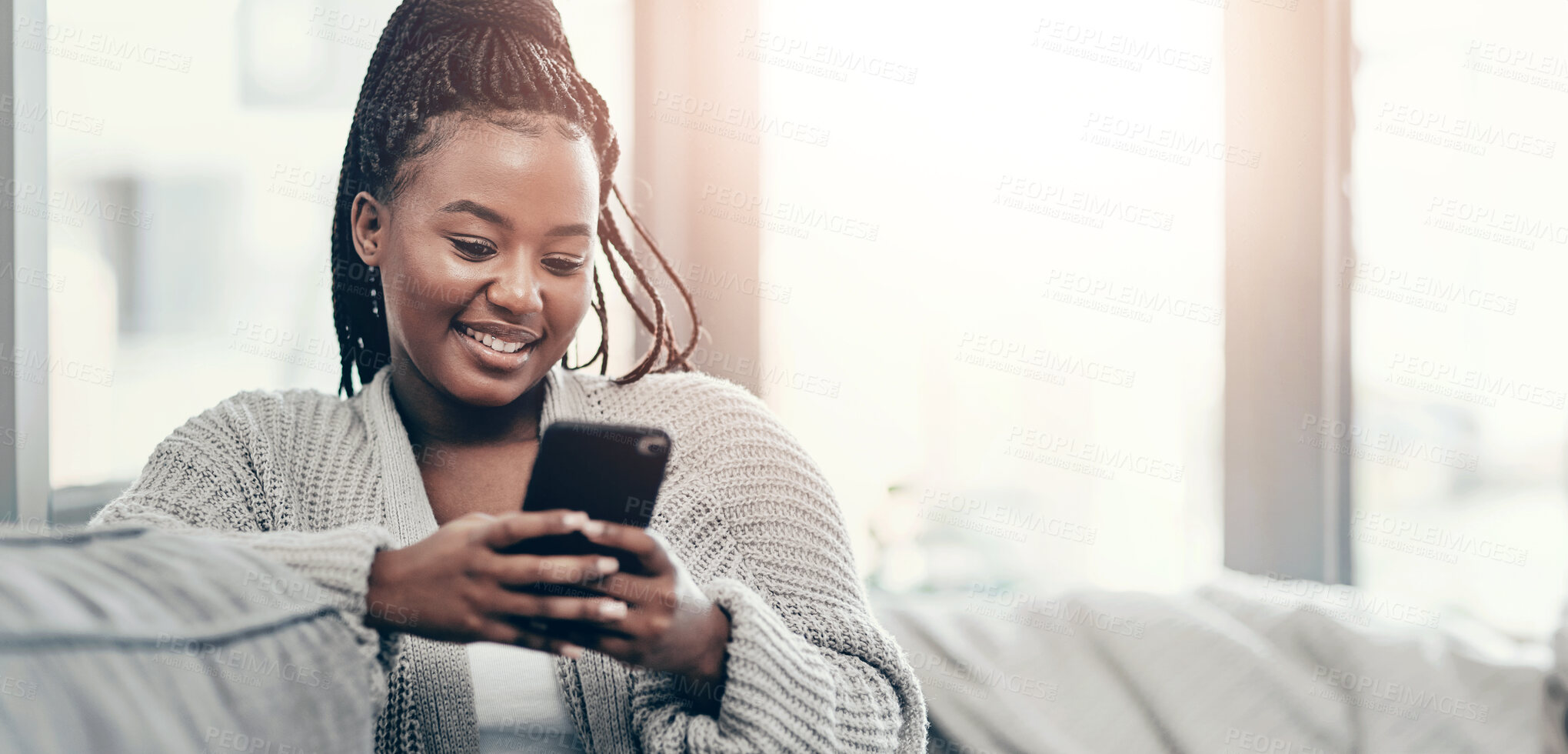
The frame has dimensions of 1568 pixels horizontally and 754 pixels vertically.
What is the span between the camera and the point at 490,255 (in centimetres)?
84

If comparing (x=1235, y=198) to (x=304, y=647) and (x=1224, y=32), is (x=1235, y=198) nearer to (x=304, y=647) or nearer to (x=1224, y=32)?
(x=1224, y=32)

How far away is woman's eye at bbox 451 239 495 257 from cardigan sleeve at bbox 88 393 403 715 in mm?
230

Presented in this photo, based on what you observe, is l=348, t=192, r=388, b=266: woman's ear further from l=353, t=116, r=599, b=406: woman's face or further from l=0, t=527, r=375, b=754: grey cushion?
l=0, t=527, r=375, b=754: grey cushion

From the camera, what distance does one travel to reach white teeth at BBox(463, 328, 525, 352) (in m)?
0.86

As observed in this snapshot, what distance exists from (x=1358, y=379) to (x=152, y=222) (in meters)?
1.76

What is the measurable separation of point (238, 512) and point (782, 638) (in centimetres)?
47

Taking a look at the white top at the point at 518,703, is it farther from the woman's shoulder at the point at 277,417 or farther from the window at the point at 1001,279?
the window at the point at 1001,279

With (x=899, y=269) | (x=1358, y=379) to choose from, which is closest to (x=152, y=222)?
(x=899, y=269)

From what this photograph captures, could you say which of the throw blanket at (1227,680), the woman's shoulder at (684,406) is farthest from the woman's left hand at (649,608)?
the throw blanket at (1227,680)

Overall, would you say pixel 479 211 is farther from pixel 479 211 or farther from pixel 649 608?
pixel 649 608

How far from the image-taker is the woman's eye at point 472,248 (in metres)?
0.84

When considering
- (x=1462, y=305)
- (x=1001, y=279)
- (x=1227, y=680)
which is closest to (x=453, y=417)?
(x=1227, y=680)

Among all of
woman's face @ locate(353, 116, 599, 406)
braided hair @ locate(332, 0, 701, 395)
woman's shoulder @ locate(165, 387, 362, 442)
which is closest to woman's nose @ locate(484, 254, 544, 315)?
woman's face @ locate(353, 116, 599, 406)

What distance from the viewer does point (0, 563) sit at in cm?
46
